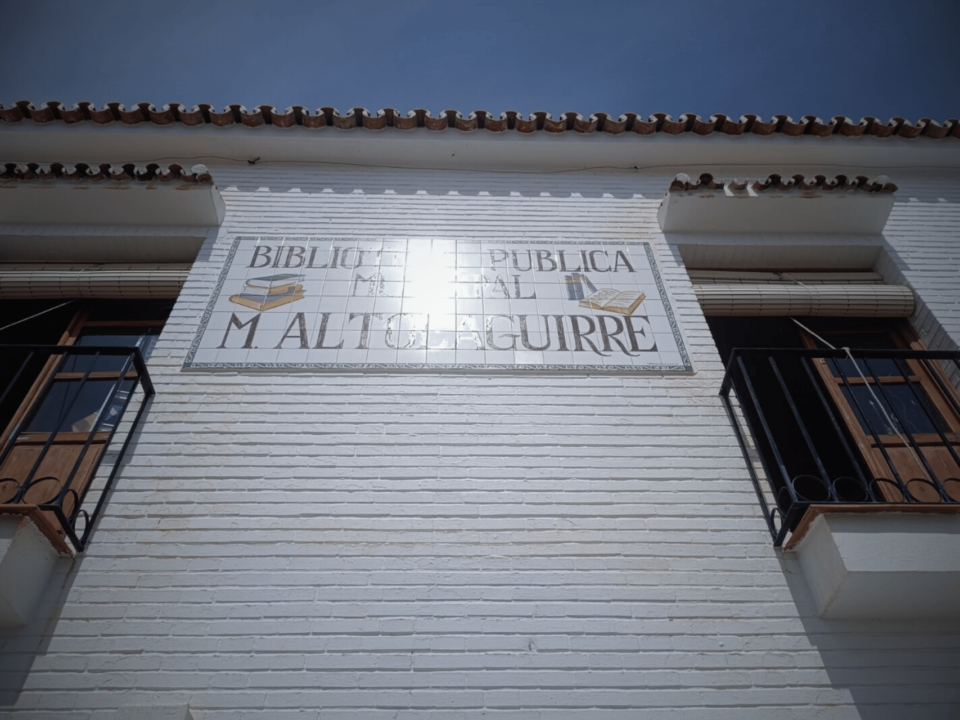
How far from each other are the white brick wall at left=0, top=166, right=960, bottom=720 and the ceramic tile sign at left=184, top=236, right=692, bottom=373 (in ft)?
0.51

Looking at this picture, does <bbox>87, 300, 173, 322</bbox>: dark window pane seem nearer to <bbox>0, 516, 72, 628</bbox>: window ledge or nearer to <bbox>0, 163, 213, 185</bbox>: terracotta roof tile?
<bbox>0, 163, 213, 185</bbox>: terracotta roof tile

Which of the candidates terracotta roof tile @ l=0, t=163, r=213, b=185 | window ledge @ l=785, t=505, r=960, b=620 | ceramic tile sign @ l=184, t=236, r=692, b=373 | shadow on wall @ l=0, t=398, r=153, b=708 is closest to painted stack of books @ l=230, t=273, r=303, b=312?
ceramic tile sign @ l=184, t=236, r=692, b=373

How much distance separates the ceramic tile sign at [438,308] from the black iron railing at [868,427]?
0.72 m

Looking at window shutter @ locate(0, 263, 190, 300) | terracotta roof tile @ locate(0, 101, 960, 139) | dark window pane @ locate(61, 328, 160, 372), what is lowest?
dark window pane @ locate(61, 328, 160, 372)

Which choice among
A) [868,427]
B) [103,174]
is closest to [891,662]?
[868,427]

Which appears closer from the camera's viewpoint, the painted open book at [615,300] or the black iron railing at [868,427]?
the black iron railing at [868,427]

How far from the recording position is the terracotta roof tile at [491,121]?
20.2 feet

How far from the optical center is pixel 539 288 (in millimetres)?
4762

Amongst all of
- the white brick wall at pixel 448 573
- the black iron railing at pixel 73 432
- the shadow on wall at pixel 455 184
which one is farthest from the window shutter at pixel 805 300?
the black iron railing at pixel 73 432

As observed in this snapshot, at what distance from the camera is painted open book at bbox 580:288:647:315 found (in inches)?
181

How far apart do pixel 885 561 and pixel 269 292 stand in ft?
13.1

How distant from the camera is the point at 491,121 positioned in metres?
6.27

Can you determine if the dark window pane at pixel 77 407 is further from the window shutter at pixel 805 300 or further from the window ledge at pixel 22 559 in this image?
the window shutter at pixel 805 300

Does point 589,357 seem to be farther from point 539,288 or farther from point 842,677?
point 842,677
